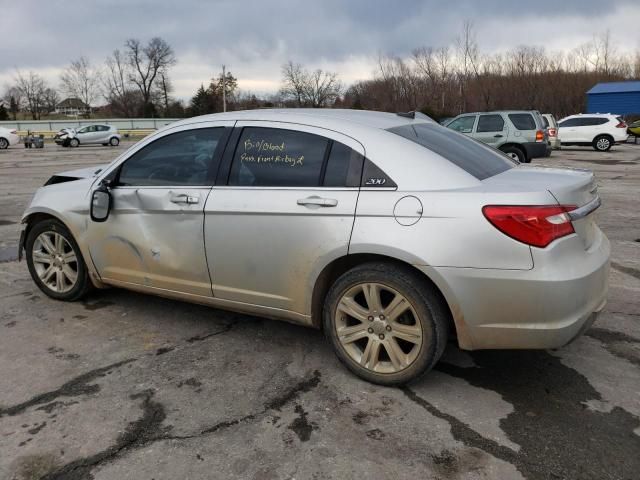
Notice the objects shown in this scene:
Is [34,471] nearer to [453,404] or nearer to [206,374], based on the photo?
[206,374]

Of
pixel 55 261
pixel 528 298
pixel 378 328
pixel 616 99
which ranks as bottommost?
pixel 378 328

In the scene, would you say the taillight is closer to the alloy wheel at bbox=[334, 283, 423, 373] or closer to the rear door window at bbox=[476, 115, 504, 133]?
the alloy wheel at bbox=[334, 283, 423, 373]

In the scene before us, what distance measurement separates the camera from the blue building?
1752 inches

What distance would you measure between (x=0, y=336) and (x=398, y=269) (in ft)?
10.0

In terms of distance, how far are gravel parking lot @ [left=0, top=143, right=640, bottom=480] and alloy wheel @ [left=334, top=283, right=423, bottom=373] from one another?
0.19m

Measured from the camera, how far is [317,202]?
3.22m

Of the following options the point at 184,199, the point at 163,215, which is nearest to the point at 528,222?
the point at 184,199

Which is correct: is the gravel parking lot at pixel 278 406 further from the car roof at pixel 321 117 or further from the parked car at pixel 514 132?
the parked car at pixel 514 132

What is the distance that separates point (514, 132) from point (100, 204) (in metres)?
14.3

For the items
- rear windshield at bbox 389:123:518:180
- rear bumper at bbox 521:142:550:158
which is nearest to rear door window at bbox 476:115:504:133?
rear bumper at bbox 521:142:550:158

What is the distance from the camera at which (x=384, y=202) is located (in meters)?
3.05

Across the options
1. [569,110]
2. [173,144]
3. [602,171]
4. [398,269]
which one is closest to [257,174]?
[173,144]

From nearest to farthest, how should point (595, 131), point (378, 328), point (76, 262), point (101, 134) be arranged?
point (378, 328), point (76, 262), point (595, 131), point (101, 134)

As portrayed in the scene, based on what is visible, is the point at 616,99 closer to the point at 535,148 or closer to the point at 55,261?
the point at 535,148
